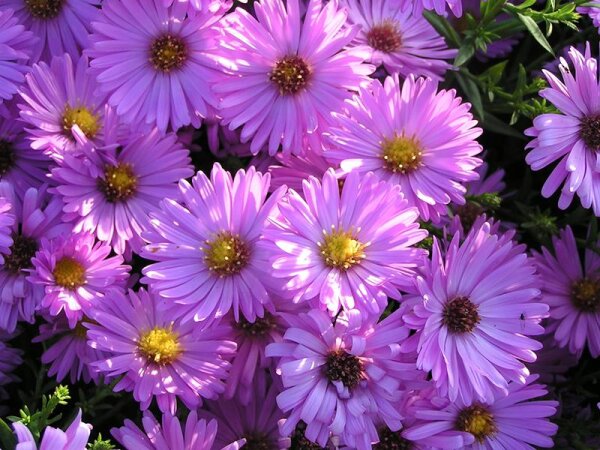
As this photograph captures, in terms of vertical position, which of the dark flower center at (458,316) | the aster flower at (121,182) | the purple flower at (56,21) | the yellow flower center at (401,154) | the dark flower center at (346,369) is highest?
the purple flower at (56,21)

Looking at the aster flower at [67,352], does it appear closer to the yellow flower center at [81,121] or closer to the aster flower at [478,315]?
the yellow flower center at [81,121]

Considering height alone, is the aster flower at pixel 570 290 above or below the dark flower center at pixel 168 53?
below

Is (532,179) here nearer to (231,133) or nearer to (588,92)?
(588,92)

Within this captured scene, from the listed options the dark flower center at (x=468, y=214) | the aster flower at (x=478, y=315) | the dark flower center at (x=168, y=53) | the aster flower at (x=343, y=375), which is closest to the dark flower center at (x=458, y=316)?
the aster flower at (x=478, y=315)

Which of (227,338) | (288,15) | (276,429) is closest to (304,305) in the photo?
(227,338)

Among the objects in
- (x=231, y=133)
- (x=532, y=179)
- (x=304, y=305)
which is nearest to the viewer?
(x=304, y=305)

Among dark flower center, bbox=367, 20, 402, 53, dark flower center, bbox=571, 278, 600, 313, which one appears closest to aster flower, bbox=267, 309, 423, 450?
dark flower center, bbox=571, 278, 600, 313

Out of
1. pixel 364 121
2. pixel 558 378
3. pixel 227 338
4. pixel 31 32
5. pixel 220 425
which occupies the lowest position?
pixel 220 425
